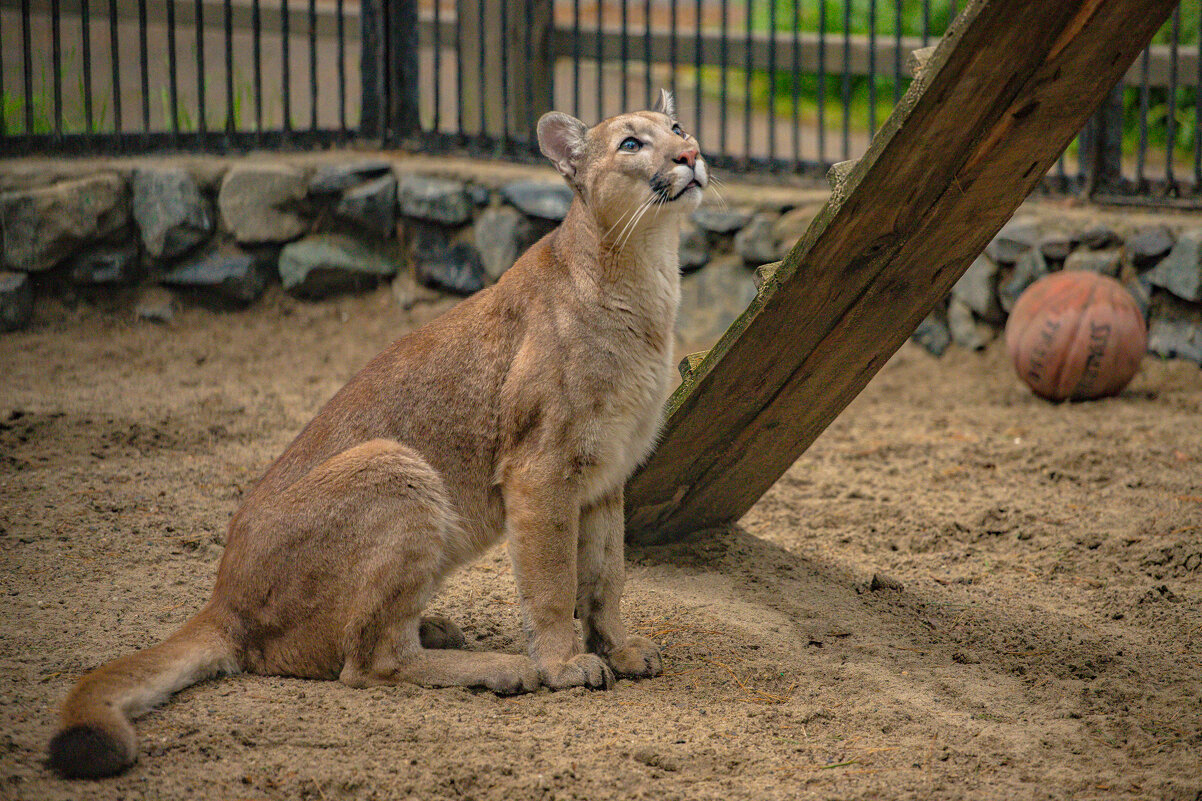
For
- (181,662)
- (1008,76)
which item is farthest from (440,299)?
(1008,76)

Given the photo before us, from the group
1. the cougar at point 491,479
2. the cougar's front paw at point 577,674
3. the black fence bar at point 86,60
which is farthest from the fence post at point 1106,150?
the black fence bar at point 86,60

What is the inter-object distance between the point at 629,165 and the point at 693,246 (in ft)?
12.9

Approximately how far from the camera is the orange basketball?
631 cm

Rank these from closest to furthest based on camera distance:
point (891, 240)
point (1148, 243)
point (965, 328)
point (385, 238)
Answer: point (891, 240), point (1148, 243), point (965, 328), point (385, 238)

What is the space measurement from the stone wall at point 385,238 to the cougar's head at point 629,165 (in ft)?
11.5

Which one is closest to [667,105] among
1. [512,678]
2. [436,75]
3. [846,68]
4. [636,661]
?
[636,661]

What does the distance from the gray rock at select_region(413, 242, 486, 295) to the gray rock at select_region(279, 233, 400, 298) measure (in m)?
0.30

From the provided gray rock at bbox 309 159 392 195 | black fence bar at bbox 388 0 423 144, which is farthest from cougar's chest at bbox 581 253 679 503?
black fence bar at bbox 388 0 423 144

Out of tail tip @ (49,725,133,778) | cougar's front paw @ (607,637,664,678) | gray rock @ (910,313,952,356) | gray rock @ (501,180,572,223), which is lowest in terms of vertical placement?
cougar's front paw @ (607,637,664,678)

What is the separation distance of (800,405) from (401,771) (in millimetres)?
2018

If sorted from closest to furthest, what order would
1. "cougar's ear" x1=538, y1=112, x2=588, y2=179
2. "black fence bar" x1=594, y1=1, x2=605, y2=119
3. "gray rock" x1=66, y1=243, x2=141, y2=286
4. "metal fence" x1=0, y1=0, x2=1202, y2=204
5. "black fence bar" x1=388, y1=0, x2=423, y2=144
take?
"cougar's ear" x1=538, y1=112, x2=588, y2=179, "metal fence" x1=0, y1=0, x2=1202, y2=204, "gray rock" x1=66, y1=243, x2=141, y2=286, "black fence bar" x1=594, y1=1, x2=605, y2=119, "black fence bar" x1=388, y1=0, x2=423, y2=144

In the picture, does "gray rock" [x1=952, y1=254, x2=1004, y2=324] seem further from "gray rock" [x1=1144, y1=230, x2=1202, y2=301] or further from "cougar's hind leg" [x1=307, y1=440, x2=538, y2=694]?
"cougar's hind leg" [x1=307, y1=440, x2=538, y2=694]

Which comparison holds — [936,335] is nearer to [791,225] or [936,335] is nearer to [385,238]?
[791,225]

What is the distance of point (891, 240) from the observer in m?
3.55
